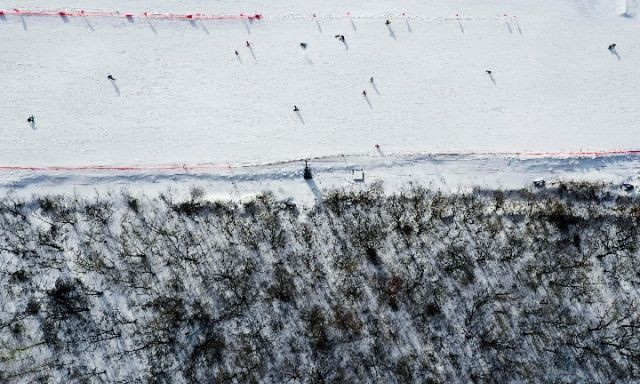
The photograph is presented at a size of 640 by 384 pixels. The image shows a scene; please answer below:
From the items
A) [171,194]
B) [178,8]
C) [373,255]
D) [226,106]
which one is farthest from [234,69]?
[373,255]

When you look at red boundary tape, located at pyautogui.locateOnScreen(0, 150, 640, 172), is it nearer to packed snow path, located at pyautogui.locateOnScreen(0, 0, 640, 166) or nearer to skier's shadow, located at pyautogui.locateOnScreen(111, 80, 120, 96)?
packed snow path, located at pyautogui.locateOnScreen(0, 0, 640, 166)

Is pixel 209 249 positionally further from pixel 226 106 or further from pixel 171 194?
pixel 226 106

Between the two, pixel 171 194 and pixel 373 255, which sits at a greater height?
pixel 171 194

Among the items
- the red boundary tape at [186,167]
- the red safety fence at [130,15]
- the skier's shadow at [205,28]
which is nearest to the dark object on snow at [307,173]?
the red boundary tape at [186,167]

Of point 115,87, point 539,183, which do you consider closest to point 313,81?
point 115,87

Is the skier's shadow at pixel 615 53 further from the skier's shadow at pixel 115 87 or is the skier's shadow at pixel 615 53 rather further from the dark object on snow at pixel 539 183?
the skier's shadow at pixel 115 87

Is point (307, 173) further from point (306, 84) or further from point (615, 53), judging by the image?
point (615, 53)
